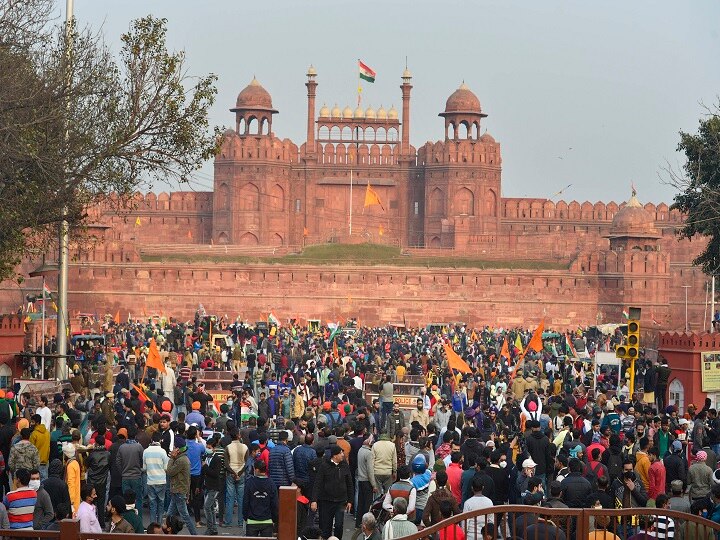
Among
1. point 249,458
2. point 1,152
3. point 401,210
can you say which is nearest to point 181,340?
point 1,152

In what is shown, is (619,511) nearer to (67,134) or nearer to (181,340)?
(67,134)

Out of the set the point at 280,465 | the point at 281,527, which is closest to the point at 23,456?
the point at 280,465

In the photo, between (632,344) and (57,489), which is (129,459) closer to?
(57,489)

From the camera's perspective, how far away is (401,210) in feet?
186

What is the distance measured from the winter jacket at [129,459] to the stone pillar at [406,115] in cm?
4688

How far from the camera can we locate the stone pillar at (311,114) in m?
57.1

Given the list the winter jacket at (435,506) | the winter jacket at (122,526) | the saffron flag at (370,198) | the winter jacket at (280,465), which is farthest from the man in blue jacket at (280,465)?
the saffron flag at (370,198)

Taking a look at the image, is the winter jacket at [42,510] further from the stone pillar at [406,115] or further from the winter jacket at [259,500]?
the stone pillar at [406,115]

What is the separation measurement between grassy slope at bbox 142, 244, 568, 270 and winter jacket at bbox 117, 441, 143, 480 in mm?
36426

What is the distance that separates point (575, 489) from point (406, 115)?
48.8 m

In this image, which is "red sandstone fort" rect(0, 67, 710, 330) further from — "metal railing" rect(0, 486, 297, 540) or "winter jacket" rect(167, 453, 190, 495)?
"metal railing" rect(0, 486, 297, 540)

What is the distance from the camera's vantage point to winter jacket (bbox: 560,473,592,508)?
939 cm

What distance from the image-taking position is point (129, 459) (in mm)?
10711

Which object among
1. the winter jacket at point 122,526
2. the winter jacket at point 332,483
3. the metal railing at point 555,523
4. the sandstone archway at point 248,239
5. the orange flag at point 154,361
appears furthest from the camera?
the sandstone archway at point 248,239
